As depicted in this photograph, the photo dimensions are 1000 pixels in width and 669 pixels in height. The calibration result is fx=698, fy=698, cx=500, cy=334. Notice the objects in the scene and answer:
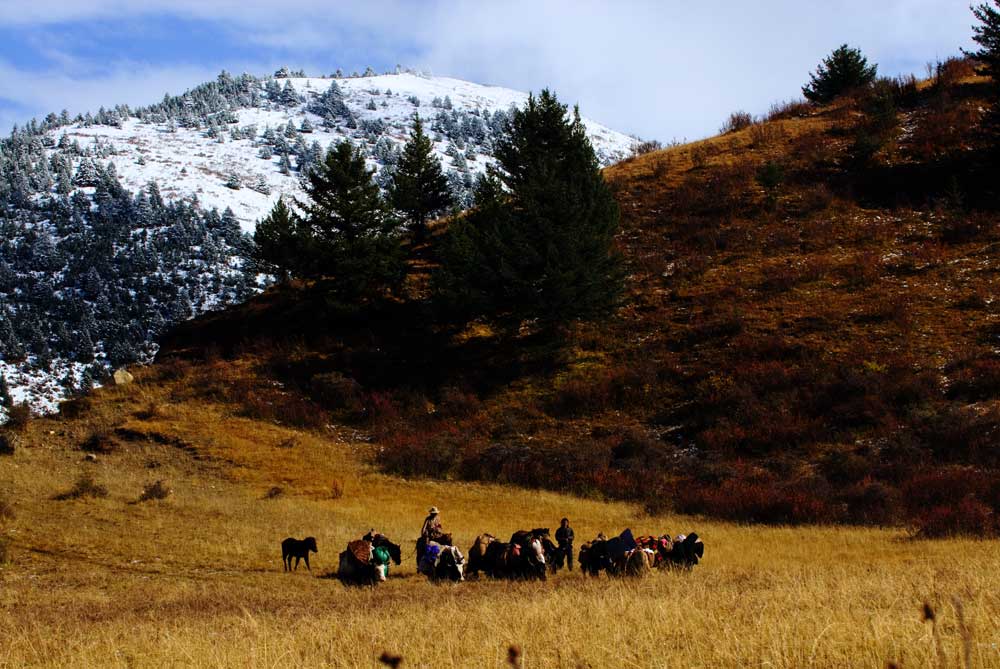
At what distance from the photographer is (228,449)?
29031 millimetres

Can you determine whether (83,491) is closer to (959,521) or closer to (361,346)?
(361,346)

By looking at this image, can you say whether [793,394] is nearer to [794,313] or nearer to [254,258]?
[794,313]

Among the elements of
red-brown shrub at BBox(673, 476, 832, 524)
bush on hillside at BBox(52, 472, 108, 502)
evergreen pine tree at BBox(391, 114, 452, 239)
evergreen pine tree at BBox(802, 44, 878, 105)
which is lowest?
red-brown shrub at BBox(673, 476, 832, 524)

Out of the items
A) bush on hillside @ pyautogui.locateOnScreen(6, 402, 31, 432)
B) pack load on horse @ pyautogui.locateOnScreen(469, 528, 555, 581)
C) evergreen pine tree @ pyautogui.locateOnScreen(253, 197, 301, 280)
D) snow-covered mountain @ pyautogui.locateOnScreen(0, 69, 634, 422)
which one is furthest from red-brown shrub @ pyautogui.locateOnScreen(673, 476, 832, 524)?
snow-covered mountain @ pyautogui.locateOnScreen(0, 69, 634, 422)

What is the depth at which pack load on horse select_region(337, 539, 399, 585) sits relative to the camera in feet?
47.6

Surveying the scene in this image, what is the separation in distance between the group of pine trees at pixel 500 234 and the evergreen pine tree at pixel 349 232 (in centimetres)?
6

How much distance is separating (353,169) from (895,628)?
130 feet

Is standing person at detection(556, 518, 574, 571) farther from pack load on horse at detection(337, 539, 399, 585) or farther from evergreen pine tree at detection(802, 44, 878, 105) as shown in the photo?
evergreen pine tree at detection(802, 44, 878, 105)

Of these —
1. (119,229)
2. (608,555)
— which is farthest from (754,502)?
(119,229)

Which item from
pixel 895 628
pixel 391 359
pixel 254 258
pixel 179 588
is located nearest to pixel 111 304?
→ pixel 254 258

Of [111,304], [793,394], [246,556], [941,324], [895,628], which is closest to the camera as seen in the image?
[895,628]

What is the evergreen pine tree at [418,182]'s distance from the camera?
4634cm

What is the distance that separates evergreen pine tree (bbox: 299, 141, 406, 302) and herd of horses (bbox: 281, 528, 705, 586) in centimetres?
2592

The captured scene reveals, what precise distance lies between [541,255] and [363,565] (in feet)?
73.8
